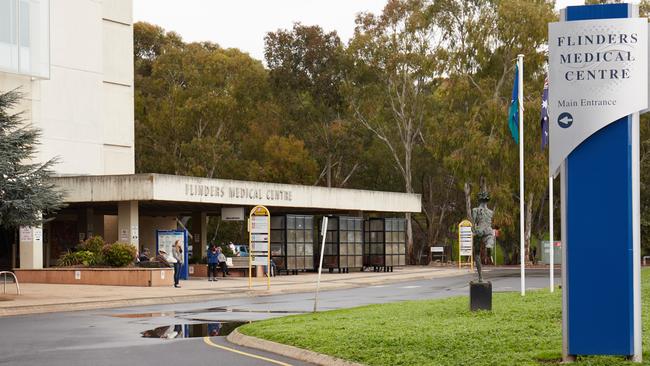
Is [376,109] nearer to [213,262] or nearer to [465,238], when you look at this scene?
[465,238]

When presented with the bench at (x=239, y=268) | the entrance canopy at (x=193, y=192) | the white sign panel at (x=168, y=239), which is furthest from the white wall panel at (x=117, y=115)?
the white sign panel at (x=168, y=239)

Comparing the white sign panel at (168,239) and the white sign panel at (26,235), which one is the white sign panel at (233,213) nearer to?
the white sign panel at (168,239)

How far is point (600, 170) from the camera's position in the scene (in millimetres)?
13078

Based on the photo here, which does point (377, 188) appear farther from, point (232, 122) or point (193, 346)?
point (193, 346)

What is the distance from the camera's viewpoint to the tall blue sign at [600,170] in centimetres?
1295

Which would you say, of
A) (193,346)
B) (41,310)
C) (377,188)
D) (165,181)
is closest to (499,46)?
(377,188)

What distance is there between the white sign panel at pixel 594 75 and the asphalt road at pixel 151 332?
18.0 ft

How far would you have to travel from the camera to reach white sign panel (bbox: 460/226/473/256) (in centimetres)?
5741

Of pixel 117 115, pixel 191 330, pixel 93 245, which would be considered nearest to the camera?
pixel 191 330

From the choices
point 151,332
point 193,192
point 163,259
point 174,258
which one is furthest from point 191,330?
point 193,192

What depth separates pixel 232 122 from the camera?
78250mm

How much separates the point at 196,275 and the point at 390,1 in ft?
92.7

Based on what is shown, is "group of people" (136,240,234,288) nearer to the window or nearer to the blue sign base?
the window

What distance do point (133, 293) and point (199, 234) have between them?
82.9ft
